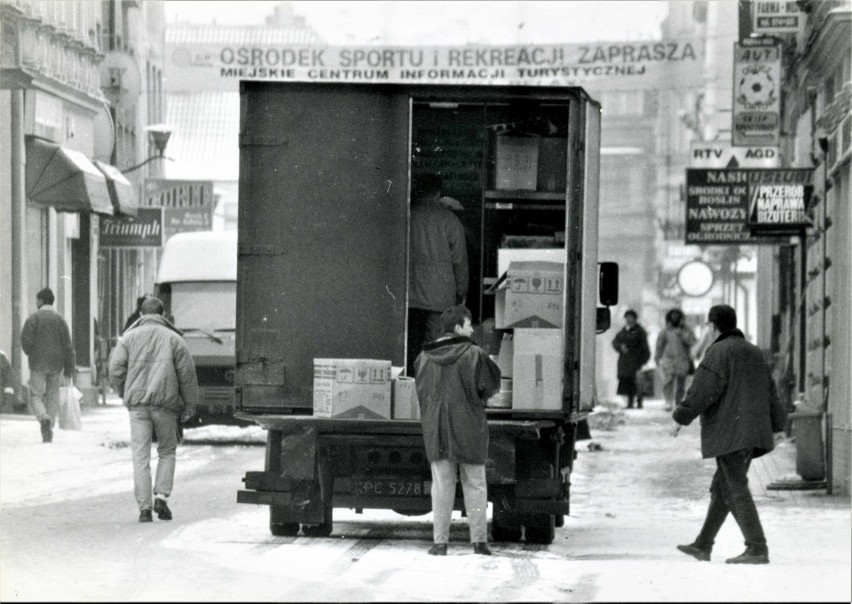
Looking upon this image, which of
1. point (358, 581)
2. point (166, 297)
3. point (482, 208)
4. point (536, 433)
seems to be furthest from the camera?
point (166, 297)

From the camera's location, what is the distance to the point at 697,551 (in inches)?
498

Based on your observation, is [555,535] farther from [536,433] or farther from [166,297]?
[166,297]

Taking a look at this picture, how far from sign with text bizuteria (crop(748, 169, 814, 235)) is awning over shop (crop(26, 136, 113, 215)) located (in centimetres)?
1317

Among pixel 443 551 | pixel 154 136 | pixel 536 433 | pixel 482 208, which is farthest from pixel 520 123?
pixel 154 136

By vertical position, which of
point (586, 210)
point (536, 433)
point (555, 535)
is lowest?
point (555, 535)

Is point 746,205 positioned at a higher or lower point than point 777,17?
lower

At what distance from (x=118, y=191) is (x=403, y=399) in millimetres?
21856

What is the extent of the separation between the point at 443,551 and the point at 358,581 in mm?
1644

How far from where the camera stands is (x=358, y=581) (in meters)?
11.0

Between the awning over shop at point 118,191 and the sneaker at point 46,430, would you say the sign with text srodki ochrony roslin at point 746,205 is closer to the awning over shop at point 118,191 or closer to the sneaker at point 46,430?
the sneaker at point 46,430

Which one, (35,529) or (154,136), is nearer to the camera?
(35,529)

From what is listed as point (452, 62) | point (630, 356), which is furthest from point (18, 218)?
point (630, 356)

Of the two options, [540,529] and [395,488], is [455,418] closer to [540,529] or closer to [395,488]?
[395,488]

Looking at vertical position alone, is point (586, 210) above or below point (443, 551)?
above
